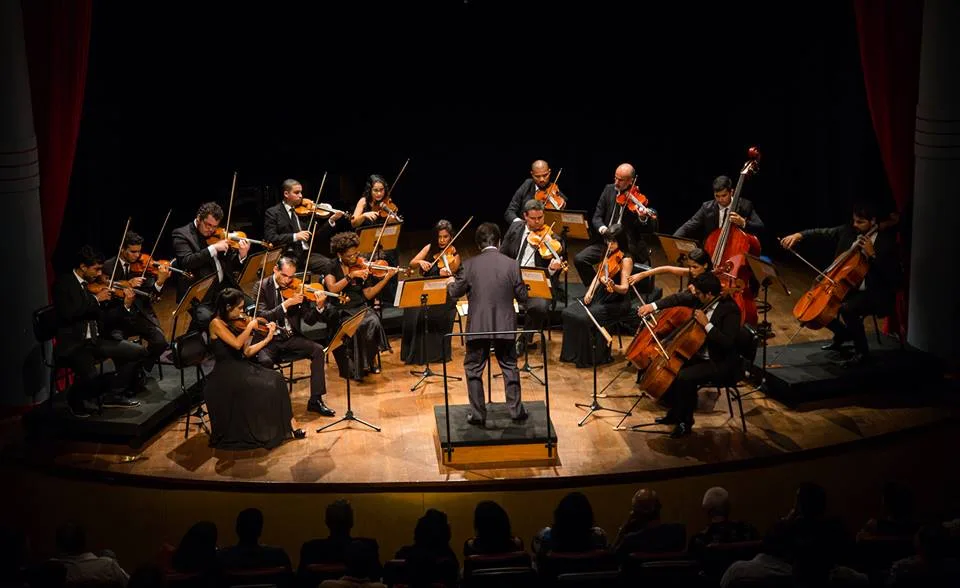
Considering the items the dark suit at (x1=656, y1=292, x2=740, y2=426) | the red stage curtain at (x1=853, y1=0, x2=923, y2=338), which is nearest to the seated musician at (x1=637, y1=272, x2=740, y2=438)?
the dark suit at (x1=656, y1=292, x2=740, y2=426)

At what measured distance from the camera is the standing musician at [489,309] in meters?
7.30

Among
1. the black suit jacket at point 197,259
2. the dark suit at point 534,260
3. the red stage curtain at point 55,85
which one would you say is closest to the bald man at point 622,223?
the dark suit at point 534,260

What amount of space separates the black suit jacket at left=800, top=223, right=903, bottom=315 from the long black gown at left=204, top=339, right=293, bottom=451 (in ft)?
13.3

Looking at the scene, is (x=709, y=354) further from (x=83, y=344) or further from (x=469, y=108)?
(x=469, y=108)

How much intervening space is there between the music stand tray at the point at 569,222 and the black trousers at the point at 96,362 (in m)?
3.30

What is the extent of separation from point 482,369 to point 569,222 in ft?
7.13

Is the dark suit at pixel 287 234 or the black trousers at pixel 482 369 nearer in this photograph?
the black trousers at pixel 482 369

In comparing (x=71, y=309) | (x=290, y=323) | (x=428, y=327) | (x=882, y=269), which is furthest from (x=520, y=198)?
(x=71, y=309)

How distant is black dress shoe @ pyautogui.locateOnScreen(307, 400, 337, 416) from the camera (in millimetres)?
8055

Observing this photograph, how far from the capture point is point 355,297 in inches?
345

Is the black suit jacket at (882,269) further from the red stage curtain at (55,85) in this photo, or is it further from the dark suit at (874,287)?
the red stage curtain at (55,85)

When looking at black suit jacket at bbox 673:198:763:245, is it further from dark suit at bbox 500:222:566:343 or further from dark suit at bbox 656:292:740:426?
dark suit at bbox 656:292:740:426

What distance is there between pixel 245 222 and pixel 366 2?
2644 millimetres

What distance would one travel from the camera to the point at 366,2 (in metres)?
12.2
